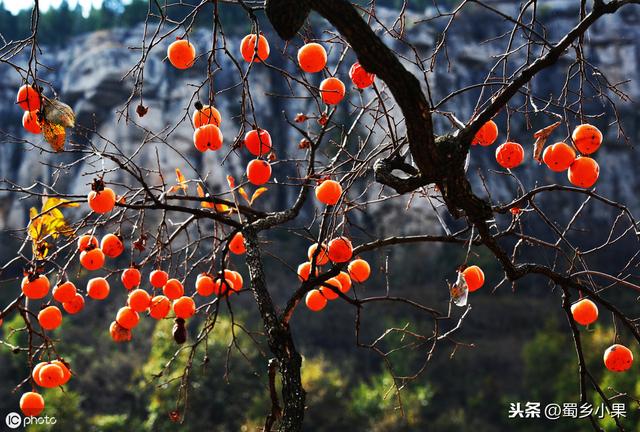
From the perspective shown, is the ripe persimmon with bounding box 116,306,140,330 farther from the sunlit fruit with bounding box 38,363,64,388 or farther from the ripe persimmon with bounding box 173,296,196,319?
the sunlit fruit with bounding box 38,363,64,388

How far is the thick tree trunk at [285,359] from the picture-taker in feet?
5.32

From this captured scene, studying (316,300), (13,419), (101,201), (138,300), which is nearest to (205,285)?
(138,300)

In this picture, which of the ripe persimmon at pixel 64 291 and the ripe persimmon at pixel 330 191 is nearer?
the ripe persimmon at pixel 330 191

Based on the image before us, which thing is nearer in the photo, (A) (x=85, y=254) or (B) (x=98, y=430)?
(A) (x=85, y=254)

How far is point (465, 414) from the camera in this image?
11062 mm

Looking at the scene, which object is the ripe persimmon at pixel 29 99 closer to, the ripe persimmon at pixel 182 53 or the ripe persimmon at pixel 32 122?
the ripe persimmon at pixel 32 122

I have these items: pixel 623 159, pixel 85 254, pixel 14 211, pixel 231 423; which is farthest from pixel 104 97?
pixel 85 254

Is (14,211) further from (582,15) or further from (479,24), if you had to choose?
(582,15)

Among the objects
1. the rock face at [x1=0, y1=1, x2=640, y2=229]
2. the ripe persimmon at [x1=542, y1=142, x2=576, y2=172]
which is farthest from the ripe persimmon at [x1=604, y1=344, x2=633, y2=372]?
the rock face at [x1=0, y1=1, x2=640, y2=229]

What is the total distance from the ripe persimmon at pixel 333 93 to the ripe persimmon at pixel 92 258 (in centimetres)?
71

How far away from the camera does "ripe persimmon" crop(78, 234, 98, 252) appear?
6.20 ft

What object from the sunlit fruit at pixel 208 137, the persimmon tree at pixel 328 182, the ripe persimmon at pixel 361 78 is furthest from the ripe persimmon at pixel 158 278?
the ripe persimmon at pixel 361 78

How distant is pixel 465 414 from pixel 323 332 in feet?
12.8

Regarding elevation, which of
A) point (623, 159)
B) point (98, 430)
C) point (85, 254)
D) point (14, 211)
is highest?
point (623, 159)
